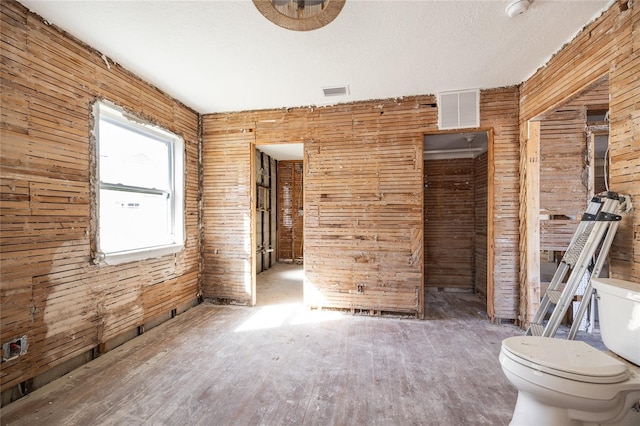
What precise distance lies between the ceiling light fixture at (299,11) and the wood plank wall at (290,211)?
5.28m

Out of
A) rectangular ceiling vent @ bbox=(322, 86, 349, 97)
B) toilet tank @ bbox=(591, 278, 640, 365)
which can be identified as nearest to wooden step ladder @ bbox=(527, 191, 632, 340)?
toilet tank @ bbox=(591, 278, 640, 365)

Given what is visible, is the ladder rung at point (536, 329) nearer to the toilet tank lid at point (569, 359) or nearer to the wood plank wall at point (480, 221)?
the toilet tank lid at point (569, 359)

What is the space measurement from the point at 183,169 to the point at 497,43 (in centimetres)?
361

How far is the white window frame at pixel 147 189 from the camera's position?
2.34 m

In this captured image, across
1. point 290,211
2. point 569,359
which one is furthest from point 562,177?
point 290,211

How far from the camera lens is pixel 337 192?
11.3ft

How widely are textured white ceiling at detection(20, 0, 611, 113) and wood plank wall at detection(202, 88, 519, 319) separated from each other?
39cm

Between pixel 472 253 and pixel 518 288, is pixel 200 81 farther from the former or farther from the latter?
pixel 472 253

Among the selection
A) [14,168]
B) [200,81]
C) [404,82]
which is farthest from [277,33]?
[14,168]

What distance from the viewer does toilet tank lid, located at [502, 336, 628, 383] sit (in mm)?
1259

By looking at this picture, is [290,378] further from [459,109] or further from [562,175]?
[562,175]

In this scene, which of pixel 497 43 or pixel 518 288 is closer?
pixel 497 43

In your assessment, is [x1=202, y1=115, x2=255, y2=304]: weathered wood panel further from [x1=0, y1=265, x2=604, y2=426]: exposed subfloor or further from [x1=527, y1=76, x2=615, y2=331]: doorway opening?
[x1=527, y1=76, x2=615, y2=331]: doorway opening

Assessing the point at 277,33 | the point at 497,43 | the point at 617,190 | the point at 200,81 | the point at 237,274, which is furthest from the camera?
the point at 237,274
